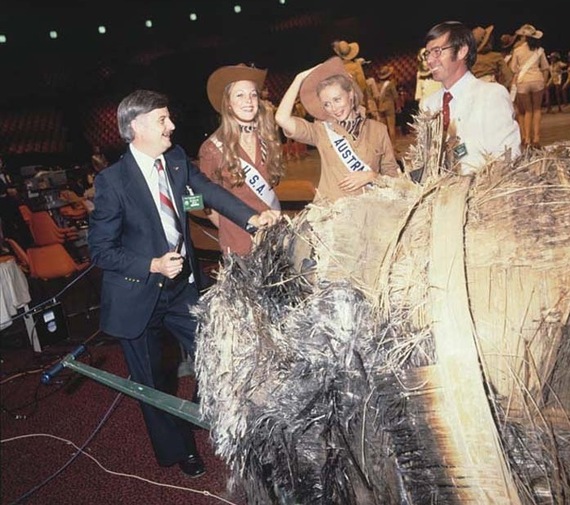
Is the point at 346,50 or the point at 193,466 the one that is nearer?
the point at 193,466

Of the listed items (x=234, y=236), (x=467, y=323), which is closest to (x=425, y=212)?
(x=467, y=323)

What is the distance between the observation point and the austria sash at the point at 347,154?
2898 mm

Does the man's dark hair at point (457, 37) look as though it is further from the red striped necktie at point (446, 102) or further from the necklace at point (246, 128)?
the necklace at point (246, 128)

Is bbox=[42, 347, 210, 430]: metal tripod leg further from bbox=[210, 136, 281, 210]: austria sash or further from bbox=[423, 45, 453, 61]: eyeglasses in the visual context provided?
bbox=[423, 45, 453, 61]: eyeglasses

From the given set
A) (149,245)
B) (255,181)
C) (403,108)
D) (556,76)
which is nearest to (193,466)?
(149,245)

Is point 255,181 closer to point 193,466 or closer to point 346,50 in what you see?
point 193,466

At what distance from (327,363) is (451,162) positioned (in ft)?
2.65

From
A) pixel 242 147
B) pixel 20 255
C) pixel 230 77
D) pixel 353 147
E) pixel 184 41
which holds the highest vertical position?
pixel 184 41

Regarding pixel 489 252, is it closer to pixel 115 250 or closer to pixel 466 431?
pixel 466 431

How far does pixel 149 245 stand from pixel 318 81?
53.3 inches

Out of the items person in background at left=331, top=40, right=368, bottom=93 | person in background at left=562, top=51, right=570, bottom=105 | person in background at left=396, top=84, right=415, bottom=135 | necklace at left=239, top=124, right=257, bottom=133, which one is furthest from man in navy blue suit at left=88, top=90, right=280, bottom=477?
person in background at left=562, top=51, right=570, bottom=105

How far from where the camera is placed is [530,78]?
7449 millimetres

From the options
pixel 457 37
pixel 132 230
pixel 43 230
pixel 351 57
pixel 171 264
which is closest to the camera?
pixel 171 264

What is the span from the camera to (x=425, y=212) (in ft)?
3.92
